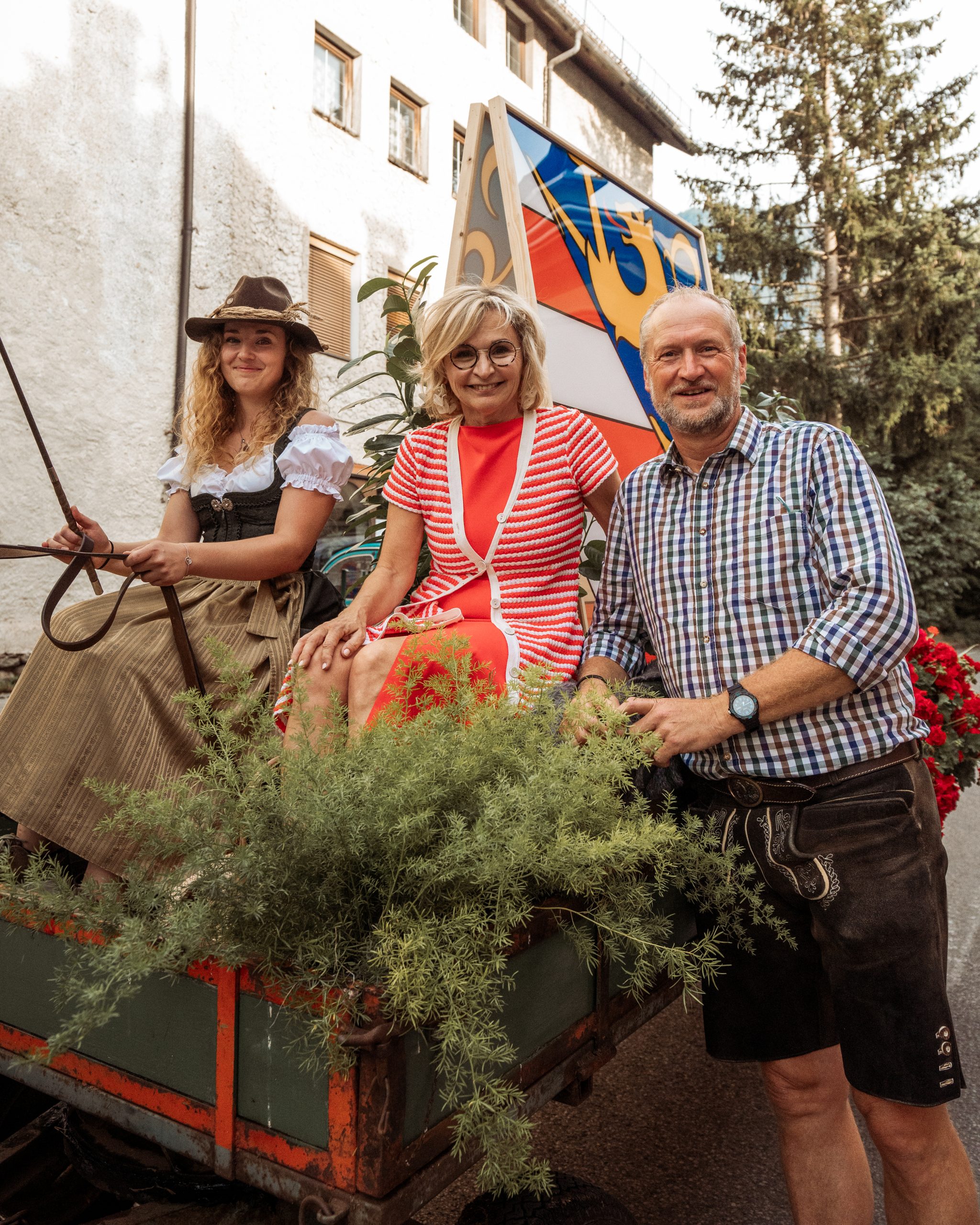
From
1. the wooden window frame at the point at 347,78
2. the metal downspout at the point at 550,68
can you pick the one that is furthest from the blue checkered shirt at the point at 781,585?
the metal downspout at the point at 550,68

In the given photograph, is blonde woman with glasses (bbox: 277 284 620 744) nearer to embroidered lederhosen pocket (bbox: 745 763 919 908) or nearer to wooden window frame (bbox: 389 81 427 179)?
embroidered lederhosen pocket (bbox: 745 763 919 908)

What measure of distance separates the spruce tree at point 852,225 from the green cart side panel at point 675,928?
14.0 metres

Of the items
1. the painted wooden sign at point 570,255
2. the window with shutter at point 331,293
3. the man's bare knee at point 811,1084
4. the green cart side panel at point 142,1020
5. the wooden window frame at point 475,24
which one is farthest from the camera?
the wooden window frame at point 475,24

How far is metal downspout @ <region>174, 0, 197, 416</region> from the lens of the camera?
30.2 feet

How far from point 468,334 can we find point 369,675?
33.3 inches

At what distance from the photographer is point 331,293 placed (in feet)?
36.7

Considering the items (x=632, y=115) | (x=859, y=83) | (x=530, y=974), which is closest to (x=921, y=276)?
(x=859, y=83)

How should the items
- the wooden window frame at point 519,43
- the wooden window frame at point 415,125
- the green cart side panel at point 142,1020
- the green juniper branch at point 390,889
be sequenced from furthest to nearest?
the wooden window frame at point 519,43 → the wooden window frame at point 415,125 → the green cart side panel at point 142,1020 → the green juniper branch at point 390,889

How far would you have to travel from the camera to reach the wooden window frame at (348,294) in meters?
11.0

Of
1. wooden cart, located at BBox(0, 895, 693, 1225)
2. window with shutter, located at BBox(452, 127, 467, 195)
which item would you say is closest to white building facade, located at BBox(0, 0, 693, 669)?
window with shutter, located at BBox(452, 127, 467, 195)

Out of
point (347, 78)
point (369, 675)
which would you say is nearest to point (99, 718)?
point (369, 675)

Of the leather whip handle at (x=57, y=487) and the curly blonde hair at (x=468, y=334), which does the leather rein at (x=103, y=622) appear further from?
the curly blonde hair at (x=468, y=334)

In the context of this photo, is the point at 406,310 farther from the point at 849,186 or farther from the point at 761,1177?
the point at 849,186

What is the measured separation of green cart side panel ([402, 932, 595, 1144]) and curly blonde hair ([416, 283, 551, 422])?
1413mm
